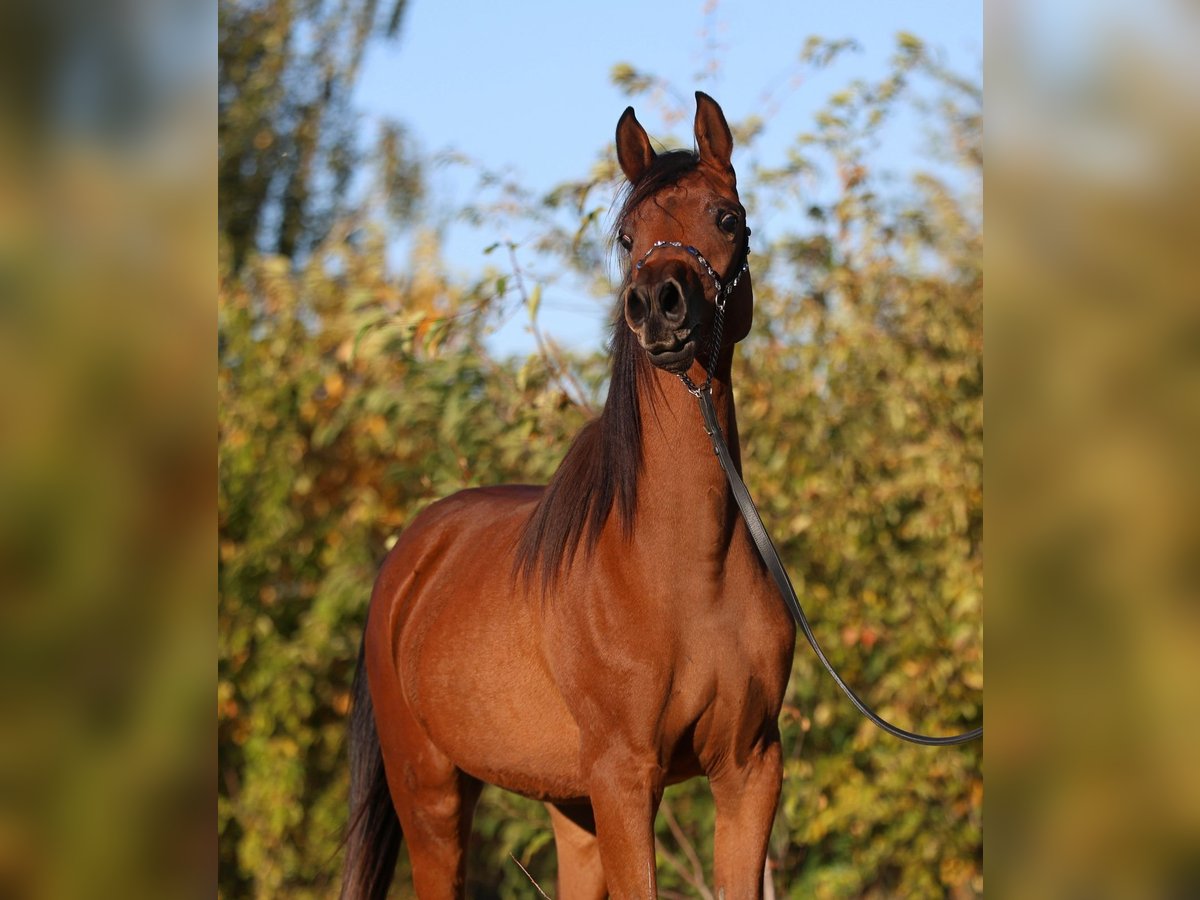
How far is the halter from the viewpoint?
264cm

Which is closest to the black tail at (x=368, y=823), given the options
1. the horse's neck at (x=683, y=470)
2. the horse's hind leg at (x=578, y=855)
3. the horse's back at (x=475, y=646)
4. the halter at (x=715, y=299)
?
the horse's back at (x=475, y=646)

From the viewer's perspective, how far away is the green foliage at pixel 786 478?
5.71m

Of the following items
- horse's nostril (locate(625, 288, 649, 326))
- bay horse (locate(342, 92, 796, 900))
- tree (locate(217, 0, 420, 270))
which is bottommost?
bay horse (locate(342, 92, 796, 900))

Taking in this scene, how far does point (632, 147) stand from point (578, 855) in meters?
2.21

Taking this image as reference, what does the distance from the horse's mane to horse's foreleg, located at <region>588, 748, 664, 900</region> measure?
52 cm

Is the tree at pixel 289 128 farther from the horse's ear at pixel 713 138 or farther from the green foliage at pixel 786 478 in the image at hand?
the horse's ear at pixel 713 138

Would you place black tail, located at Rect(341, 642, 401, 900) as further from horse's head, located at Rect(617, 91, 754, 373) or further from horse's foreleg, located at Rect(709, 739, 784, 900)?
horse's head, located at Rect(617, 91, 754, 373)

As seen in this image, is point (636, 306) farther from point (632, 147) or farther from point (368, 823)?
point (368, 823)

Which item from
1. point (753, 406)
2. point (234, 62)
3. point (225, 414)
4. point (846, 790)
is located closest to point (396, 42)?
point (234, 62)

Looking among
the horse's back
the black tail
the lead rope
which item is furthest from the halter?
the black tail

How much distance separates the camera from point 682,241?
266 cm

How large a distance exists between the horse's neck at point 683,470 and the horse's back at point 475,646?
1.69ft

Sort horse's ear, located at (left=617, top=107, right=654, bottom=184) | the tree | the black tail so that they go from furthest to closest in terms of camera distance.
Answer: the tree
the black tail
horse's ear, located at (left=617, top=107, right=654, bottom=184)
